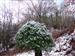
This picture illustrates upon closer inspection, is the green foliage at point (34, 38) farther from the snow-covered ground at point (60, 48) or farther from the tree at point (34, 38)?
the snow-covered ground at point (60, 48)

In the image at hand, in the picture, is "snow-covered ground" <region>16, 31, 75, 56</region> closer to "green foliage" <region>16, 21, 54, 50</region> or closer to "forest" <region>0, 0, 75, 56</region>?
"forest" <region>0, 0, 75, 56</region>

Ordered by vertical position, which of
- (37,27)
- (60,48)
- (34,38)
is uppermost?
(37,27)

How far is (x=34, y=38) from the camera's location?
4.50m

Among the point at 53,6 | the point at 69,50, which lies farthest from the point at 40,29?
the point at 53,6

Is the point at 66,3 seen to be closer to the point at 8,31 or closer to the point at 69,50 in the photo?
the point at 8,31

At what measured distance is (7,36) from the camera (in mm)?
7605

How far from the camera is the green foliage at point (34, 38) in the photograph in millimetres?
4500

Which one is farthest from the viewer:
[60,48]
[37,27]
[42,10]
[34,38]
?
[42,10]

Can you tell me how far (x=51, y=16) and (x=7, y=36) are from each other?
199 centimetres

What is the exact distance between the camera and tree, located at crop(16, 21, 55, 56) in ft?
14.8

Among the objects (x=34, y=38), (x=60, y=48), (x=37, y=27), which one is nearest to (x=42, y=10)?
(x=60, y=48)

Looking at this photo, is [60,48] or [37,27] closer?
[37,27]

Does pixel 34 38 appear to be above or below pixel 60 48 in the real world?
above

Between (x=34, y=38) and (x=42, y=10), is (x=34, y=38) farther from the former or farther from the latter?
Answer: (x=42, y=10)
